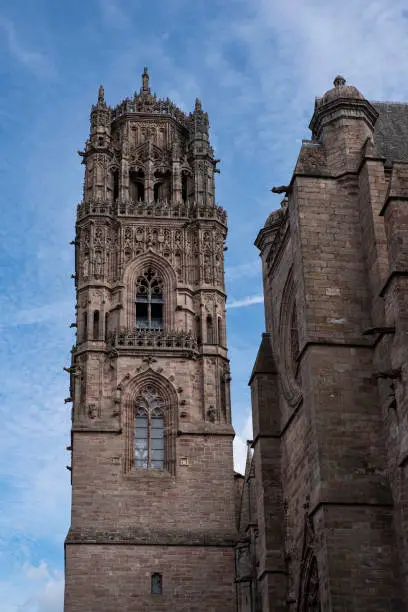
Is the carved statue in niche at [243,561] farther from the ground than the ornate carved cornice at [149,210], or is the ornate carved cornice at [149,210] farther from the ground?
the ornate carved cornice at [149,210]

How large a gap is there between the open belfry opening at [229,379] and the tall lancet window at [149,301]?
0.26 ft

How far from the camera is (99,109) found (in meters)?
42.6

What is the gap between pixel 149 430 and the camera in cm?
3553

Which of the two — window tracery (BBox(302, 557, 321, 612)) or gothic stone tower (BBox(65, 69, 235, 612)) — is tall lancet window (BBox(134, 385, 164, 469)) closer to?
gothic stone tower (BBox(65, 69, 235, 612))

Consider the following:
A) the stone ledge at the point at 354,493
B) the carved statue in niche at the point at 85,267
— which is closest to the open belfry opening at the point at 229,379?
the stone ledge at the point at 354,493

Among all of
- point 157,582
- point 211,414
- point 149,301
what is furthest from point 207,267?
point 157,582

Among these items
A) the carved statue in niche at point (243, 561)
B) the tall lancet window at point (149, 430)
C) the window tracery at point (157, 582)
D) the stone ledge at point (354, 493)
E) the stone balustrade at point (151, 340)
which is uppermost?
the stone balustrade at point (151, 340)

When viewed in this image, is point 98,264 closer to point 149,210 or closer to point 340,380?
point 149,210

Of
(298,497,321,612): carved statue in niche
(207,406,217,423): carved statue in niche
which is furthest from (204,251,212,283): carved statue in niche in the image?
(298,497,321,612): carved statue in niche

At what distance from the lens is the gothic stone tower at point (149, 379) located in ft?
108

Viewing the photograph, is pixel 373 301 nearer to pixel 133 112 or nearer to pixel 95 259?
pixel 95 259

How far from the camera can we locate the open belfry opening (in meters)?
15.7

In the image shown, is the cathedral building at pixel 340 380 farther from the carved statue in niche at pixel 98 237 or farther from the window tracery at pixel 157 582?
the carved statue in niche at pixel 98 237

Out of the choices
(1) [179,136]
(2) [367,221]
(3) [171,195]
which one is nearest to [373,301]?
(2) [367,221]
